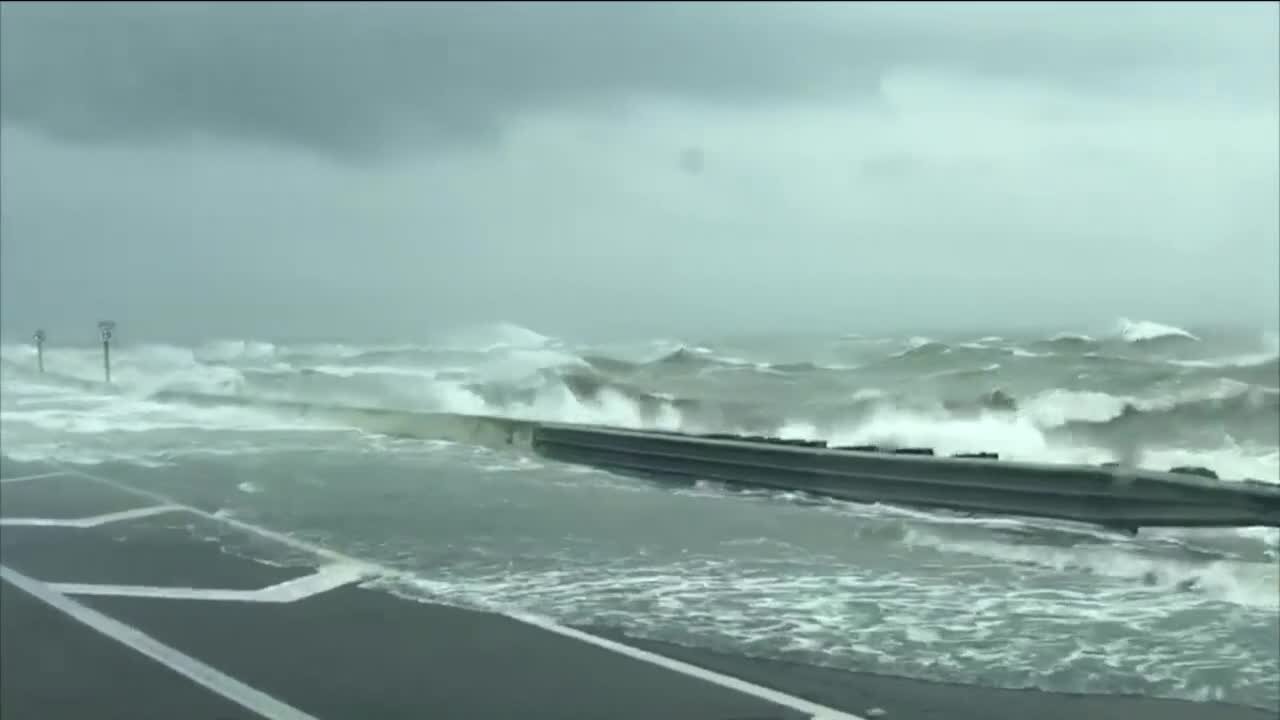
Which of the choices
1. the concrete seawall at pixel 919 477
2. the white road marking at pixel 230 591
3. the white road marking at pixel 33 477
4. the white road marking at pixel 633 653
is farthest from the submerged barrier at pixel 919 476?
the white road marking at pixel 33 477

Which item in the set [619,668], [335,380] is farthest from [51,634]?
[335,380]

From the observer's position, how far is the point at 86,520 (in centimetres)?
1122

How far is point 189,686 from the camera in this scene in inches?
224

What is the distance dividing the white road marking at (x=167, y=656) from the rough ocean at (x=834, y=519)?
1904mm

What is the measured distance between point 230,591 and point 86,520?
13.6 ft

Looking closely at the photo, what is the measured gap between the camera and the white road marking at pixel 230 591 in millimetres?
7773

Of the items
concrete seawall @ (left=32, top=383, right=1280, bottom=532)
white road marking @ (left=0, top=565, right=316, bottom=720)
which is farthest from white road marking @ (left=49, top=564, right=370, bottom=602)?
concrete seawall @ (left=32, top=383, right=1280, bottom=532)

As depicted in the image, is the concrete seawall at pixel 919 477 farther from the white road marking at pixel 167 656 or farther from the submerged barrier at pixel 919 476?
the white road marking at pixel 167 656

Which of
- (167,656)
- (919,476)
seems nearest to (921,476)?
(919,476)

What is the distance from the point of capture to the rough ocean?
22.2ft

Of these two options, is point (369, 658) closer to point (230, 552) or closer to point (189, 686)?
point (189, 686)

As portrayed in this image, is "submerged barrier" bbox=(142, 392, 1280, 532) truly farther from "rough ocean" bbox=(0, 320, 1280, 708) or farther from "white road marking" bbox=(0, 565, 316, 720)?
"white road marking" bbox=(0, 565, 316, 720)

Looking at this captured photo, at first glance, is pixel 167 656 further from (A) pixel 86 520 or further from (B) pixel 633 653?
(A) pixel 86 520

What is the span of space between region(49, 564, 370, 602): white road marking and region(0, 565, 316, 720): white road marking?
0.24m
